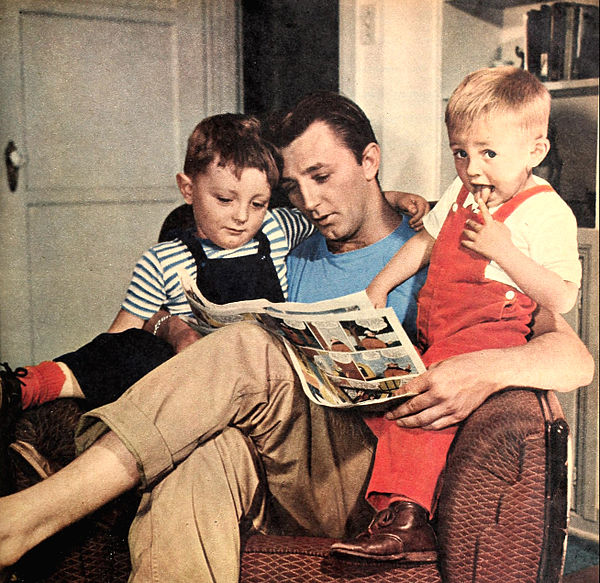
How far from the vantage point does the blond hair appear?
115cm

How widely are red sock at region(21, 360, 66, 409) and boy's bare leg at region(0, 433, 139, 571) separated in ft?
0.49

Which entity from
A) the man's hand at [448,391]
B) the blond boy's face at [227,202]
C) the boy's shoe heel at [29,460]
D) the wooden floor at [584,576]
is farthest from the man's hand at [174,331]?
the wooden floor at [584,576]

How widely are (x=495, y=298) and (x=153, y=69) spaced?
69cm

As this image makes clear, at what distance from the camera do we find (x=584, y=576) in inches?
61.7

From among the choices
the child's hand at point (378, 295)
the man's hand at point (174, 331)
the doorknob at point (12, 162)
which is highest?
the doorknob at point (12, 162)

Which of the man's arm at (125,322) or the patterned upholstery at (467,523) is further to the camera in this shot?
the man's arm at (125,322)

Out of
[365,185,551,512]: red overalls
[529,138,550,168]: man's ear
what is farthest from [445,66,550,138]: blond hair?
[365,185,551,512]: red overalls

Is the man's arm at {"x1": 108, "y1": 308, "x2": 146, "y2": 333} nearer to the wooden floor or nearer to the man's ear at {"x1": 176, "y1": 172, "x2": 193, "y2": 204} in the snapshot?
the man's ear at {"x1": 176, "y1": 172, "x2": 193, "y2": 204}

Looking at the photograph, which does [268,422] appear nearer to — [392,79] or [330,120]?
[330,120]

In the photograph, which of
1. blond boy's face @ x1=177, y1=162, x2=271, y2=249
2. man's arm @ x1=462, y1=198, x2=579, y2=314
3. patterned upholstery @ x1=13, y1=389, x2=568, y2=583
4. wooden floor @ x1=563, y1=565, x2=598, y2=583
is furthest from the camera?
wooden floor @ x1=563, y1=565, x2=598, y2=583

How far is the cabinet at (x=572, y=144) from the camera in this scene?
4.10 feet

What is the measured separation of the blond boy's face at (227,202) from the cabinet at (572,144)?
1.06 feet

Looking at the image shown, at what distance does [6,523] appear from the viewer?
1007mm

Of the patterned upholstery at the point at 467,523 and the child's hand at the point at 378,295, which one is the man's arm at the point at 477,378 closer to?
the patterned upholstery at the point at 467,523
